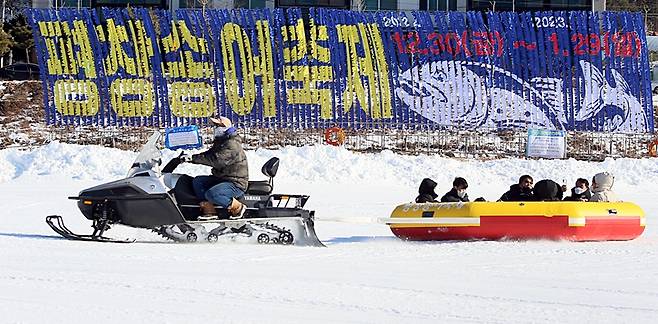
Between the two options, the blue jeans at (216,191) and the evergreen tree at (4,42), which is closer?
the blue jeans at (216,191)

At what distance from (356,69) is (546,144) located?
194 inches

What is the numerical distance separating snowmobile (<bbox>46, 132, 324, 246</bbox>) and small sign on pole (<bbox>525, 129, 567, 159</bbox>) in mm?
14398

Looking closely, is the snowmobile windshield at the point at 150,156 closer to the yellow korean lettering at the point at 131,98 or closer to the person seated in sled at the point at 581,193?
the person seated in sled at the point at 581,193

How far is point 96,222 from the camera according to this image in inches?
475

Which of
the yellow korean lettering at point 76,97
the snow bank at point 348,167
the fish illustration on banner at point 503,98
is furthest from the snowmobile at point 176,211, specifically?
the yellow korean lettering at point 76,97

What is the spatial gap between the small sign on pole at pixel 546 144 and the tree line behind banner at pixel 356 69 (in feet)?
4.29

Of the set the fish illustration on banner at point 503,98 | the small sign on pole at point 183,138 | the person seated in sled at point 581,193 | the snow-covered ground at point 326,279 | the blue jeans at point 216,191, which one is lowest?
the snow-covered ground at point 326,279

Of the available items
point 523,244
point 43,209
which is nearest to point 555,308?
point 523,244

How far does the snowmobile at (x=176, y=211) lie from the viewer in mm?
11945

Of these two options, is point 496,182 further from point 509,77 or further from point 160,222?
point 160,222

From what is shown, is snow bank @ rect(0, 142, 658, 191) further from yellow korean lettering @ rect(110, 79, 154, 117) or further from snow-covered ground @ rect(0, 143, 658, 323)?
snow-covered ground @ rect(0, 143, 658, 323)

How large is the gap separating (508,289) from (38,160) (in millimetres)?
16164

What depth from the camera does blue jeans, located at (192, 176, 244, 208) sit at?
471 inches

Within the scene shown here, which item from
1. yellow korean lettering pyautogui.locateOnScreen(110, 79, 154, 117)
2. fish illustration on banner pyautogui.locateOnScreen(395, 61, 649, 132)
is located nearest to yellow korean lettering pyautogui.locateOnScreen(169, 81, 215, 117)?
yellow korean lettering pyautogui.locateOnScreen(110, 79, 154, 117)
